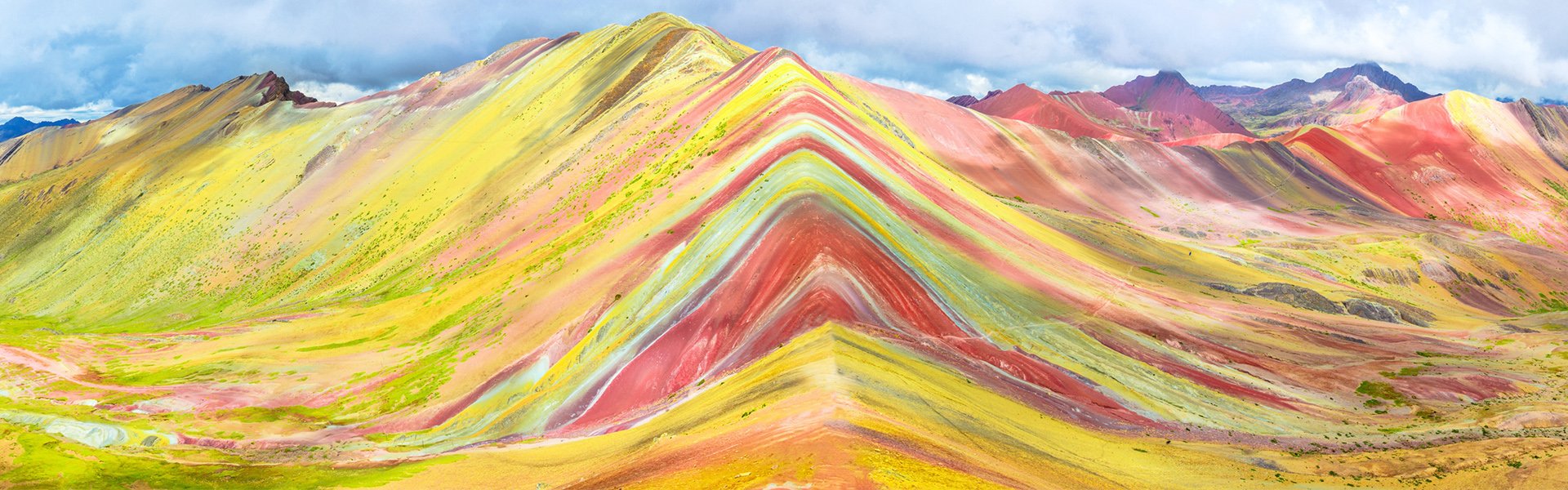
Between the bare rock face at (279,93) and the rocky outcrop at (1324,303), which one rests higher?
the bare rock face at (279,93)

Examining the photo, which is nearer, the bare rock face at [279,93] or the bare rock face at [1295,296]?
the bare rock face at [1295,296]

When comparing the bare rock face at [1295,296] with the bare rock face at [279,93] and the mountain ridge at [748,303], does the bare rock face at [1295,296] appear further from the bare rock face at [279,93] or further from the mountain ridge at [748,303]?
the bare rock face at [279,93]

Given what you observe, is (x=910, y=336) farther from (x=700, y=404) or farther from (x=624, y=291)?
(x=624, y=291)

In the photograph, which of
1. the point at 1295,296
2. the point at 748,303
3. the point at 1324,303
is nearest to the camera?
the point at 748,303

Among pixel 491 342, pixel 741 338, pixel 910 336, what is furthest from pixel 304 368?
pixel 910 336

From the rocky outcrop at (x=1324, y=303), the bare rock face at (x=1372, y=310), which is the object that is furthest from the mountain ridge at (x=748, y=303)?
the rocky outcrop at (x=1324, y=303)

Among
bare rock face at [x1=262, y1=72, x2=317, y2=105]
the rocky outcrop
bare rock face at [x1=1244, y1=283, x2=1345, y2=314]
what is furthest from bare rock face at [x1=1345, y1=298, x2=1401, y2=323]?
bare rock face at [x1=262, y1=72, x2=317, y2=105]

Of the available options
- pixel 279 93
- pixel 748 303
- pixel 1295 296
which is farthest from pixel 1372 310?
pixel 279 93

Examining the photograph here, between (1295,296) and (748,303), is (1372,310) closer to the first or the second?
(1295,296)
